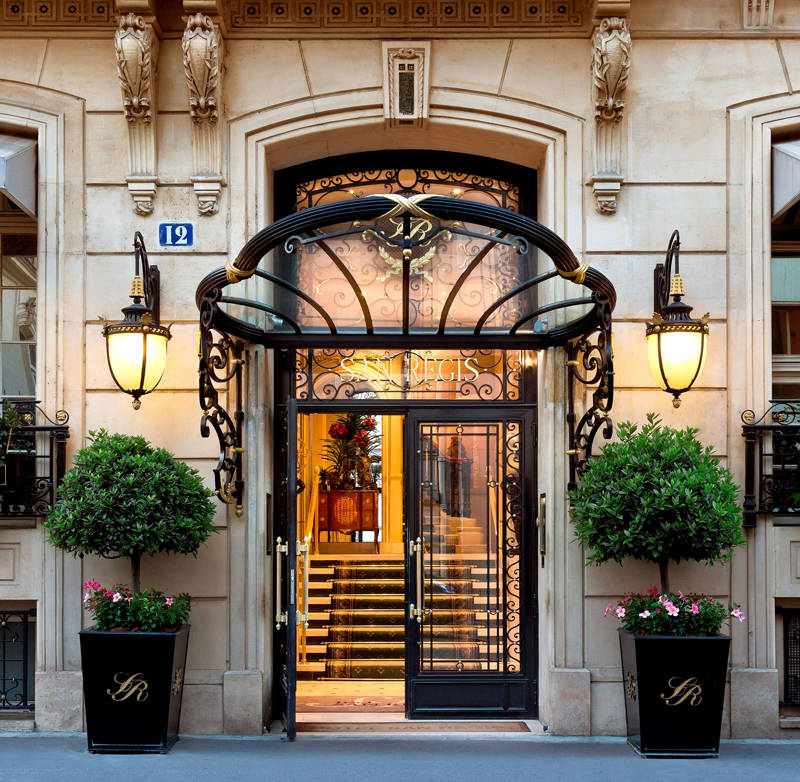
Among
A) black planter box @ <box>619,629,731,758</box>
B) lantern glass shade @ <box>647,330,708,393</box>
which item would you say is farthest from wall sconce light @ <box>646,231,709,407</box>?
black planter box @ <box>619,629,731,758</box>

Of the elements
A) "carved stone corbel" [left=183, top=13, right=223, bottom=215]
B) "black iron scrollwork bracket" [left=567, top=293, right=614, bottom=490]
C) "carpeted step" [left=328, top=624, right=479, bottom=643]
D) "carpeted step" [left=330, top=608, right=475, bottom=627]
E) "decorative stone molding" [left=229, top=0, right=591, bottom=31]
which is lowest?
"carpeted step" [left=328, top=624, right=479, bottom=643]

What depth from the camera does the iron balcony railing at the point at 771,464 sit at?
6887 millimetres

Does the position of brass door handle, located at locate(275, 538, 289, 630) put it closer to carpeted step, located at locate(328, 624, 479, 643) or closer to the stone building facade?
the stone building facade

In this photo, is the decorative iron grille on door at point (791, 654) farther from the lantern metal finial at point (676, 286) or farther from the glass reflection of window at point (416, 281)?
the glass reflection of window at point (416, 281)

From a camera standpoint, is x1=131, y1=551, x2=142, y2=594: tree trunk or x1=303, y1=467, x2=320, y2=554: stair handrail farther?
x1=303, y1=467, x2=320, y2=554: stair handrail

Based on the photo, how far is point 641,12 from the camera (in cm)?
725

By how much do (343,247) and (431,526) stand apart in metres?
2.53

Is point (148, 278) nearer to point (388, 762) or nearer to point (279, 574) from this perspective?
point (279, 574)

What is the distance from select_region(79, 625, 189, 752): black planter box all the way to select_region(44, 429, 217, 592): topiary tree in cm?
49

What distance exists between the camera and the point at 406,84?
7.23 meters

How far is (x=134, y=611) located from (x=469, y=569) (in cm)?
282

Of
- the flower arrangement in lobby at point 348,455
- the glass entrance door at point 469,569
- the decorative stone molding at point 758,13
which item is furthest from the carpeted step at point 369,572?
the decorative stone molding at point 758,13

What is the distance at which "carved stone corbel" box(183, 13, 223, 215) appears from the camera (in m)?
6.86

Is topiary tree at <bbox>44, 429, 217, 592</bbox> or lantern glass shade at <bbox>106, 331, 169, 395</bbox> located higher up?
lantern glass shade at <bbox>106, 331, 169, 395</bbox>
